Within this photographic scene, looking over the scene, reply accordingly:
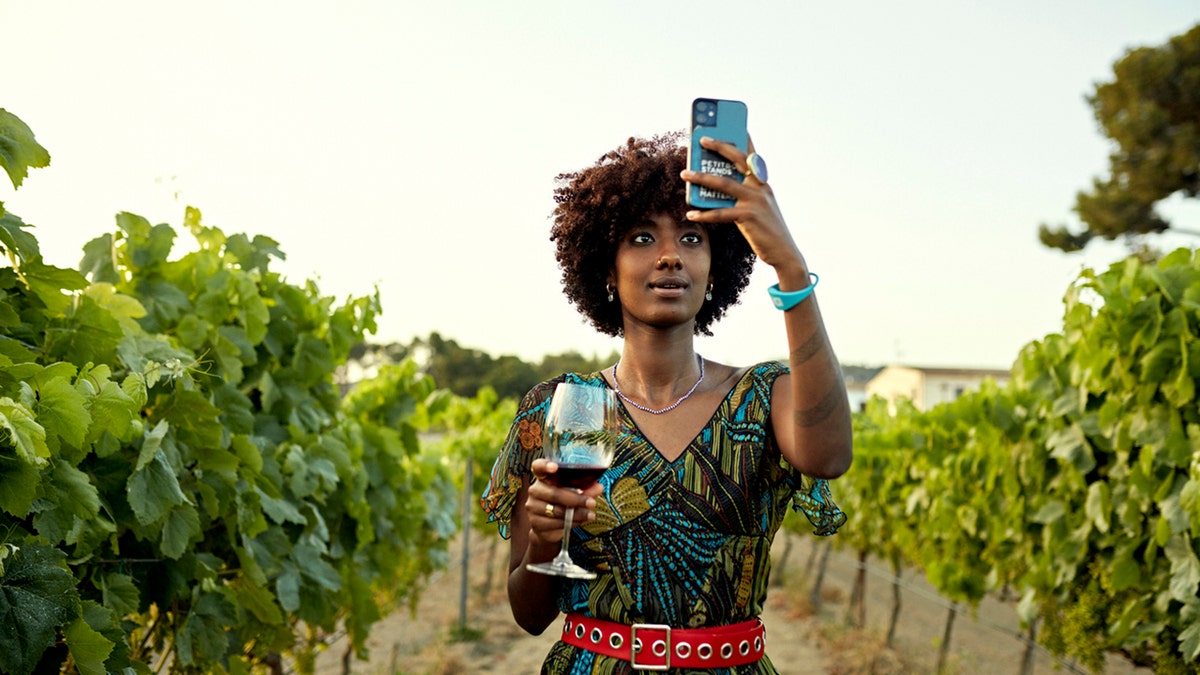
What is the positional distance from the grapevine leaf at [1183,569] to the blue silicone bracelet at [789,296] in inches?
109

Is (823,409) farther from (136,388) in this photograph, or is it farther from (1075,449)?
(1075,449)

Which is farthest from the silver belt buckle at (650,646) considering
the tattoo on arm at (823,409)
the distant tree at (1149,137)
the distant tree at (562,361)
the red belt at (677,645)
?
the distant tree at (562,361)

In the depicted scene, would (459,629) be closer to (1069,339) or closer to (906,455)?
(906,455)

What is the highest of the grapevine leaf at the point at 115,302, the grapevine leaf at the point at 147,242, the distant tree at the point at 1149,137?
the distant tree at the point at 1149,137

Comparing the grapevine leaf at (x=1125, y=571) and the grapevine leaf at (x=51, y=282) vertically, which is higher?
the grapevine leaf at (x=51, y=282)

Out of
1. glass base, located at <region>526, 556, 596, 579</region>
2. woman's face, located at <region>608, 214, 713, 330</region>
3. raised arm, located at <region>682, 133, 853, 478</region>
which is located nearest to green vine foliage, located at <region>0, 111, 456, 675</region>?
glass base, located at <region>526, 556, 596, 579</region>

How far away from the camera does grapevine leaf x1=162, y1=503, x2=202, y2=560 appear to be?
2.55 m

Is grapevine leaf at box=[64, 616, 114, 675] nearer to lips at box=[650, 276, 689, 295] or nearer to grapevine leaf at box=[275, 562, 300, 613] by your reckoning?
lips at box=[650, 276, 689, 295]

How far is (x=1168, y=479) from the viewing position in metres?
4.09

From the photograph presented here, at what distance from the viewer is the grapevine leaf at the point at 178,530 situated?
2.55m

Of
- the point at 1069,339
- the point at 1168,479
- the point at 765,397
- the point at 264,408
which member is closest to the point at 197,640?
the point at 264,408

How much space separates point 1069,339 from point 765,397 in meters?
3.10

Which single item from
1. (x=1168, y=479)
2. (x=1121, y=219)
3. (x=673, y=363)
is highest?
(x=1121, y=219)

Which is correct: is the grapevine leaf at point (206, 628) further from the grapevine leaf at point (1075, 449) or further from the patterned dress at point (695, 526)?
the grapevine leaf at point (1075, 449)
